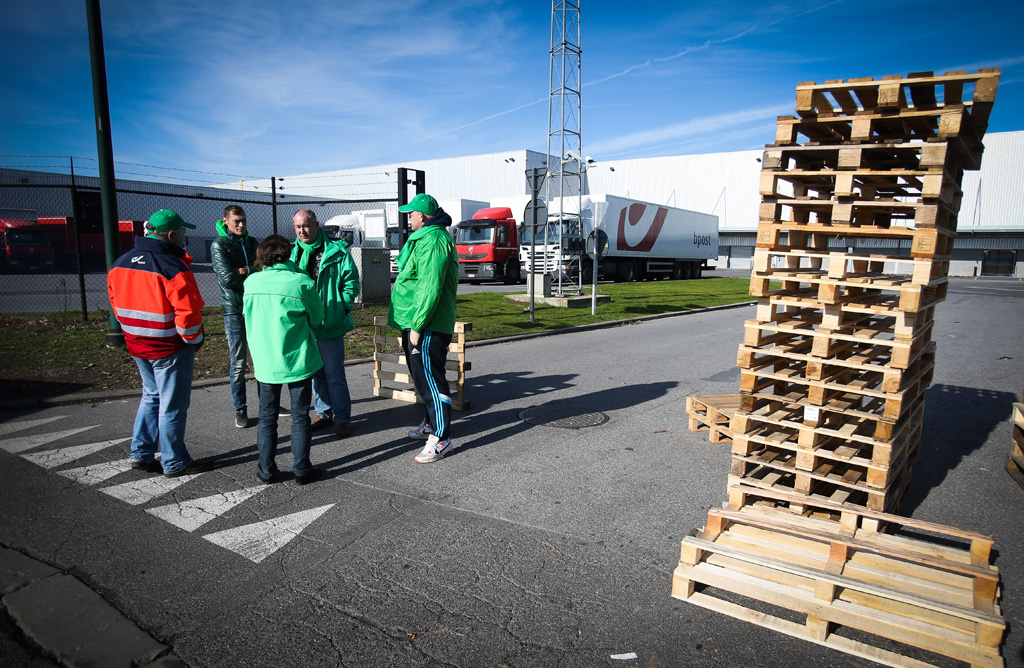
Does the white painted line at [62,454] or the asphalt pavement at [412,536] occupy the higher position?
the white painted line at [62,454]

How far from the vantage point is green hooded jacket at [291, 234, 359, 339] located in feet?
17.7

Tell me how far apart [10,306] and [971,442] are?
1775 centimetres

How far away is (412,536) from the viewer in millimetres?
3596

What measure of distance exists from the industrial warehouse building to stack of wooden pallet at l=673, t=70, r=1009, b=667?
3904cm

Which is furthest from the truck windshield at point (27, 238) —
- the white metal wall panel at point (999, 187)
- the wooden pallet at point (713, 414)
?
the white metal wall panel at point (999, 187)

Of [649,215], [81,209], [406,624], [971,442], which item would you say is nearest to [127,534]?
[406,624]

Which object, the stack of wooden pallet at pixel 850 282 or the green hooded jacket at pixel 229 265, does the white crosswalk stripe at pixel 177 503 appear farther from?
the stack of wooden pallet at pixel 850 282

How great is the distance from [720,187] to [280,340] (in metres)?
56.5

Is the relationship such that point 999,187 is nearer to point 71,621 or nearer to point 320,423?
point 320,423

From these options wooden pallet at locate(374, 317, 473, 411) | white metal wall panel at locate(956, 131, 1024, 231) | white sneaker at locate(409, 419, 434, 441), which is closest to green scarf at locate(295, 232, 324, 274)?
wooden pallet at locate(374, 317, 473, 411)

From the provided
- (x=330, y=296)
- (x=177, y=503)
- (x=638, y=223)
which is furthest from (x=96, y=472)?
(x=638, y=223)

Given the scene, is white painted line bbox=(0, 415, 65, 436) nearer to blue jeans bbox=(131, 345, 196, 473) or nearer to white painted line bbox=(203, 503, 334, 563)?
blue jeans bbox=(131, 345, 196, 473)

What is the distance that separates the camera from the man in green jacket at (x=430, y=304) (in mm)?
4762

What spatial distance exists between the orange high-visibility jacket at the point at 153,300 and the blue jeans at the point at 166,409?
117mm
